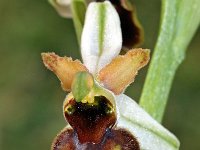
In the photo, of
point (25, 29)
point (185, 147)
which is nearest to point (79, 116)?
point (185, 147)

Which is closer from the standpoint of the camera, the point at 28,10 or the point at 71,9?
the point at 71,9

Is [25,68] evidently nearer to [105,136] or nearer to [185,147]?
[185,147]

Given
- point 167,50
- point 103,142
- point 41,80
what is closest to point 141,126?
point 103,142

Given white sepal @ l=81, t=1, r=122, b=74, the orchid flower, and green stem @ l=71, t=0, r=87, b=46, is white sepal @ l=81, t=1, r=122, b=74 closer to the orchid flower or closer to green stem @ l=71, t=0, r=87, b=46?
the orchid flower

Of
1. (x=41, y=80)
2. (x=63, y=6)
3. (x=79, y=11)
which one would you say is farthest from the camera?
(x=41, y=80)

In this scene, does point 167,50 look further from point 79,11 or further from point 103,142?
point 103,142

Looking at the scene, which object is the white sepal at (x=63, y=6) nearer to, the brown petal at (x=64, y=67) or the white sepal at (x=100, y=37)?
the white sepal at (x=100, y=37)

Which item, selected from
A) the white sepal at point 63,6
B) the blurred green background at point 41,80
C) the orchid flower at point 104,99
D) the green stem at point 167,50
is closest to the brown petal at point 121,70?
the orchid flower at point 104,99
